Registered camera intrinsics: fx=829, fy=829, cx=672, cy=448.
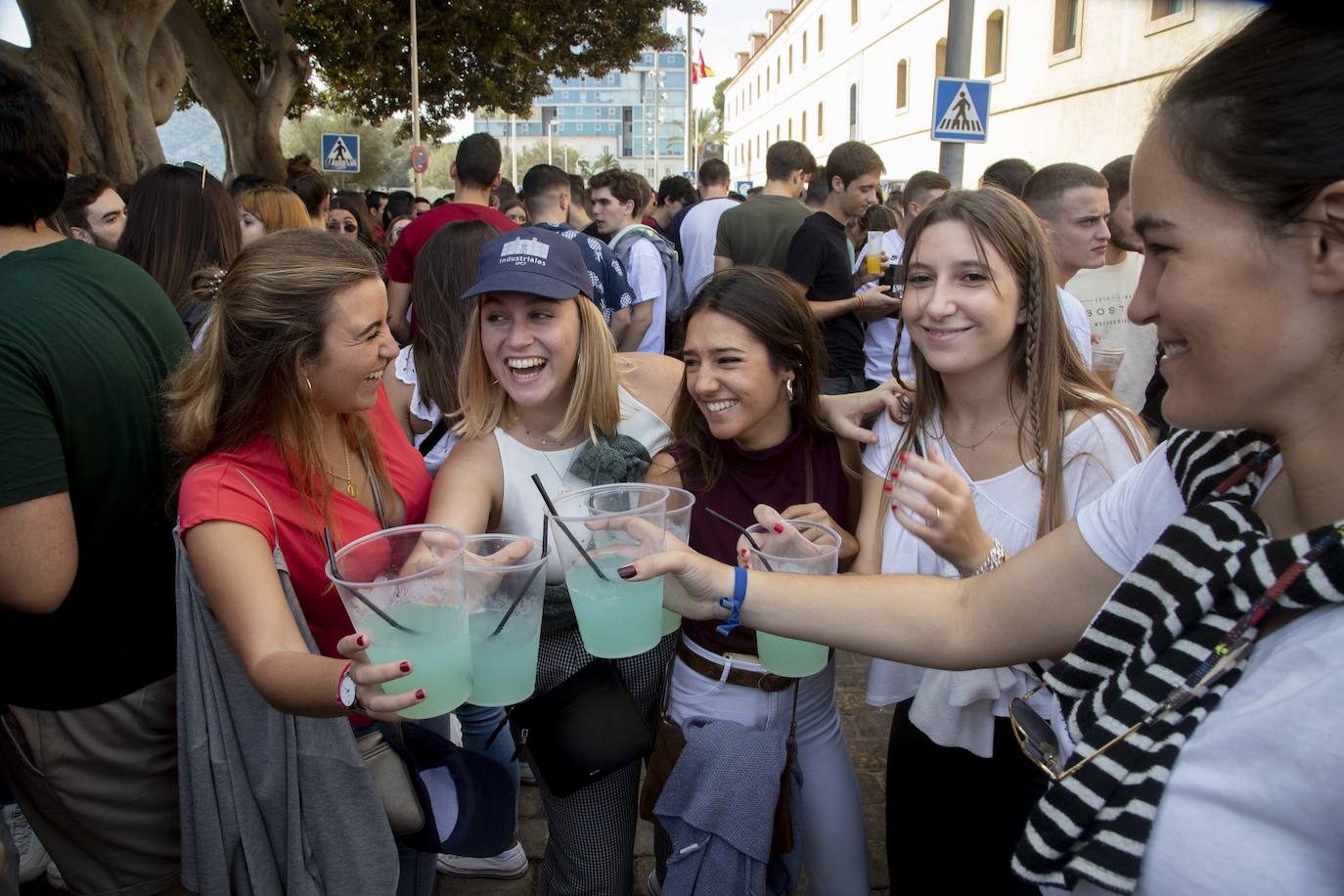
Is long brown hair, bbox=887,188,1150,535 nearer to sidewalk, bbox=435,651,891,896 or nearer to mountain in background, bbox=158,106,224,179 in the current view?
sidewalk, bbox=435,651,891,896

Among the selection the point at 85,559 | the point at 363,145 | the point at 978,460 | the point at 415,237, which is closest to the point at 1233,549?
the point at 978,460

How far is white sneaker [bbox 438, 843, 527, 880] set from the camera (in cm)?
308

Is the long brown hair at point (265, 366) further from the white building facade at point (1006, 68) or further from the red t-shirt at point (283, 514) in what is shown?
the white building facade at point (1006, 68)

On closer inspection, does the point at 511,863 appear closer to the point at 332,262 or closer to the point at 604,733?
the point at 604,733

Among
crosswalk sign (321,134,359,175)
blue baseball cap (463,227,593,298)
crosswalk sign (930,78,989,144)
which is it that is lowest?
blue baseball cap (463,227,593,298)

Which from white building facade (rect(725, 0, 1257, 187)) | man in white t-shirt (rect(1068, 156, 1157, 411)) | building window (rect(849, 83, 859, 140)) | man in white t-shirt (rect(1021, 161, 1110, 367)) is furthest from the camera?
building window (rect(849, 83, 859, 140))

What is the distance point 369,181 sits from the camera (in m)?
43.8

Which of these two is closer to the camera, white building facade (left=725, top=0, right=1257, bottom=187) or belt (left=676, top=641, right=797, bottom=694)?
belt (left=676, top=641, right=797, bottom=694)

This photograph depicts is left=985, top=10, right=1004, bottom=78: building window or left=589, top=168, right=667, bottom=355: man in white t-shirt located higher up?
left=985, top=10, right=1004, bottom=78: building window

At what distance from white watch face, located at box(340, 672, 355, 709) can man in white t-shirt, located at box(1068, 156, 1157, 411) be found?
3844 mm

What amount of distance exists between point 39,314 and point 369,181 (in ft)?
153

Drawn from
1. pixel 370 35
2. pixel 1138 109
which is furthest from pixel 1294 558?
pixel 370 35

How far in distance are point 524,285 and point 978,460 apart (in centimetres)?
133

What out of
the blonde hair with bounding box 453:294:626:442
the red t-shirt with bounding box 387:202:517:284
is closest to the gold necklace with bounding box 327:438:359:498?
the blonde hair with bounding box 453:294:626:442
